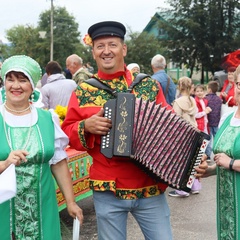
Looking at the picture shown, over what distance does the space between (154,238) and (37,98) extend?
3.85 ft

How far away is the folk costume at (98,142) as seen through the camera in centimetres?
315

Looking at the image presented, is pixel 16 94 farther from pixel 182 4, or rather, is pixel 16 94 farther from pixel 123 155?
pixel 182 4

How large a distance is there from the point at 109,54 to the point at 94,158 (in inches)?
26.7

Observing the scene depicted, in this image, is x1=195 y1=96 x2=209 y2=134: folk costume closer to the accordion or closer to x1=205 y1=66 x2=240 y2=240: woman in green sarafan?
x1=205 y1=66 x2=240 y2=240: woman in green sarafan

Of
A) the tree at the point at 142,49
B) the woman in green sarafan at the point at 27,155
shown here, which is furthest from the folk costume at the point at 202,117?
the tree at the point at 142,49

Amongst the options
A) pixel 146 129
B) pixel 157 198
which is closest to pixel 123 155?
pixel 146 129

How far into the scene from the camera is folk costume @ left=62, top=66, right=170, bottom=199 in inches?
124

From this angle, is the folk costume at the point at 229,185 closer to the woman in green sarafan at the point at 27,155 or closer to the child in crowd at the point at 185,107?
the woman in green sarafan at the point at 27,155

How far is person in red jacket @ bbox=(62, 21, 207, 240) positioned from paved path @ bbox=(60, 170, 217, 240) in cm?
207

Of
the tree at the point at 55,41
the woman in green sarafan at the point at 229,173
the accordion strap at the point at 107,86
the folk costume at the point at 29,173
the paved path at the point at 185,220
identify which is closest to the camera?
the folk costume at the point at 29,173

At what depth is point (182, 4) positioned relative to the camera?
126 ft

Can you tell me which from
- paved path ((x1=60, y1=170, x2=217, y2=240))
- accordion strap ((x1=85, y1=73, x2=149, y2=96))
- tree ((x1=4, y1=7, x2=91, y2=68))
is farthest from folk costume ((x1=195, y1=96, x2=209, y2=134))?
tree ((x1=4, y1=7, x2=91, y2=68))

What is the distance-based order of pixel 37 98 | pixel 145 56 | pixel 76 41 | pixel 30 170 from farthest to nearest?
pixel 76 41 < pixel 145 56 < pixel 37 98 < pixel 30 170

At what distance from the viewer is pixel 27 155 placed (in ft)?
9.24
